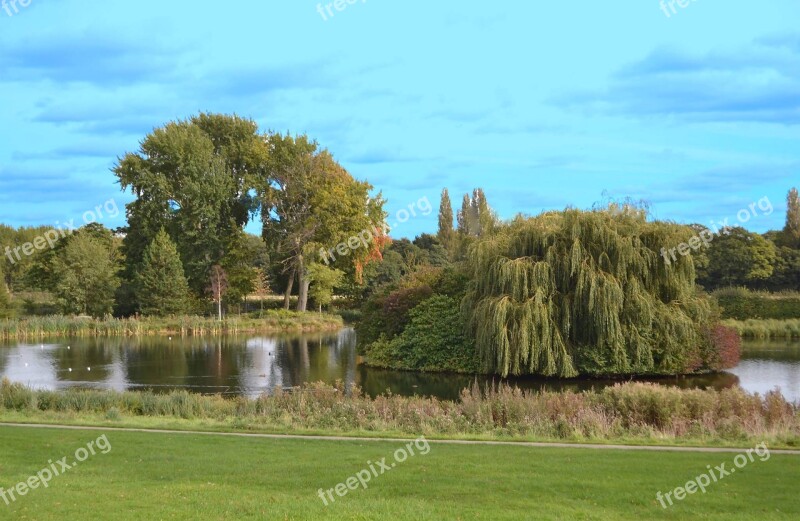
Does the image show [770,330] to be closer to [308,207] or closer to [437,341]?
[437,341]

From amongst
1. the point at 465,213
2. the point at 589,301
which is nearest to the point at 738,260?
the point at 465,213

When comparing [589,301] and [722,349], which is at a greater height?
[589,301]

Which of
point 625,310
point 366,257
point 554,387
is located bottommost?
point 554,387

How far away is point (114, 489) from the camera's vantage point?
10.0 m

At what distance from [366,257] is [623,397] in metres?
45.0

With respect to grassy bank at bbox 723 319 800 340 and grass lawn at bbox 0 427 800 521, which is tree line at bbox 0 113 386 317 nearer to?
grassy bank at bbox 723 319 800 340

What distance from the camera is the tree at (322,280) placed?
60.2 meters

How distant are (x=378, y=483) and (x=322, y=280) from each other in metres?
51.0

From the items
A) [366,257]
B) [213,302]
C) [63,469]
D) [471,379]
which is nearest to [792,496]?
[63,469]

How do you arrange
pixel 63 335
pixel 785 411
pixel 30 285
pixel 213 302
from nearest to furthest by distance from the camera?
pixel 785 411 → pixel 63 335 → pixel 213 302 → pixel 30 285

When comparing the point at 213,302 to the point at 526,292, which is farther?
the point at 213,302

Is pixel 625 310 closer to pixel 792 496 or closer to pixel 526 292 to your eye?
pixel 526 292

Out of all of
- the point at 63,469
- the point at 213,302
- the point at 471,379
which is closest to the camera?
the point at 63,469

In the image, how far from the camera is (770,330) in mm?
49188
